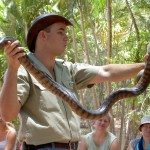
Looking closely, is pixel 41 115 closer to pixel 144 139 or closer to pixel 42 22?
pixel 42 22

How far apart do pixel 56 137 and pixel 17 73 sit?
534 mm

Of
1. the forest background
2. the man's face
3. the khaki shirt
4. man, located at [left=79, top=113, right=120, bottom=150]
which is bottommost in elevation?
man, located at [left=79, top=113, right=120, bottom=150]

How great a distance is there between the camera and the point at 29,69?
2.77m

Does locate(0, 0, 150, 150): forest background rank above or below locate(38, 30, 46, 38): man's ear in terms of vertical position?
above

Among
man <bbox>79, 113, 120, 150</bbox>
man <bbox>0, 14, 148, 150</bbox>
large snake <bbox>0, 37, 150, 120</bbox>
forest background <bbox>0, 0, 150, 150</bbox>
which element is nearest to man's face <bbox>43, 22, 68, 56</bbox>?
man <bbox>0, 14, 148, 150</bbox>

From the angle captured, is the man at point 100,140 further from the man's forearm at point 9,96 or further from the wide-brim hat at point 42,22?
the man's forearm at point 9,96

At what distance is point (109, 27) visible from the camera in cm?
1035

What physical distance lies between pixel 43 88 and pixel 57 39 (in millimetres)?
400

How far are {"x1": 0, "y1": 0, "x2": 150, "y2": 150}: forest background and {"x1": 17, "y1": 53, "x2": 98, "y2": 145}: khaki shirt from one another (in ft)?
17.4

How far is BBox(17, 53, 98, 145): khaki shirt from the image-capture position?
9.36 feet

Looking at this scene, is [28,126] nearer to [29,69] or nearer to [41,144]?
[41,144]

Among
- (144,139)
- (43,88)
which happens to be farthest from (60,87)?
(144,139)

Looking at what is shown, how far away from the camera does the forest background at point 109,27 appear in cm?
958

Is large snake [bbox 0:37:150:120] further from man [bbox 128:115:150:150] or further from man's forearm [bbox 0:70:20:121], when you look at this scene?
man [bbox 128:115:150:150]
